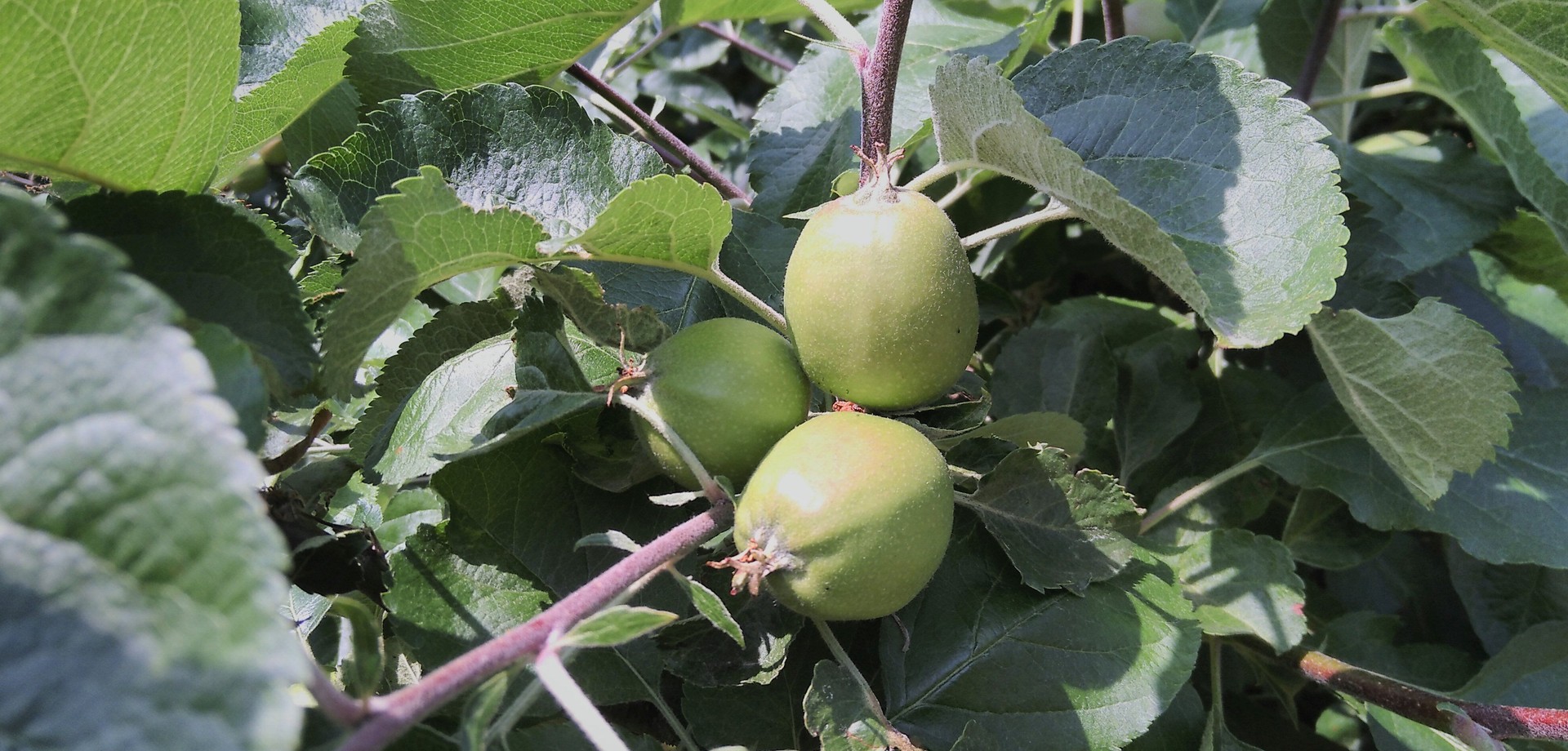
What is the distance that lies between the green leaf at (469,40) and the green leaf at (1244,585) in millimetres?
1124

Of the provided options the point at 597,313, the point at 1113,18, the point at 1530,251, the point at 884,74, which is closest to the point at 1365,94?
the point at 1530,251

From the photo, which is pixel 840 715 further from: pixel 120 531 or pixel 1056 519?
pixel 120 531

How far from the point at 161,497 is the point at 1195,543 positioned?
4.41 feet

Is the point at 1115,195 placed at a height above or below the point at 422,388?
above

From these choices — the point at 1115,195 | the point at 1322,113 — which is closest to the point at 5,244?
the point at 1115,195

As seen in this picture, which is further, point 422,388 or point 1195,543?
point 1195,543

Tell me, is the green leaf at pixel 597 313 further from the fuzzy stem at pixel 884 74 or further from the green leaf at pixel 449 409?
the fuzzy stem at pixel 884 74

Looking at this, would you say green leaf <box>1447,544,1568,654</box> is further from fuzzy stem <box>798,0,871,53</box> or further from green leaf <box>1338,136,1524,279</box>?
fuzzy stem <box>798,0,871,53</box>

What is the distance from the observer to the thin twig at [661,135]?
1561mm

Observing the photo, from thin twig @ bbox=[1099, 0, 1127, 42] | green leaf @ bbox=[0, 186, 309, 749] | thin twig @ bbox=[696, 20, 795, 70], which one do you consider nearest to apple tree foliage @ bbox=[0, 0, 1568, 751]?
green leaf @ bbox=[0, 186, 309, 749]

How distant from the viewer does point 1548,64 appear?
53.4 inches

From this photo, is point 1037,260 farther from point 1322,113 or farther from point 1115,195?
point 1115,195

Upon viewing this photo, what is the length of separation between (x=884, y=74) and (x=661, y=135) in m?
0.51

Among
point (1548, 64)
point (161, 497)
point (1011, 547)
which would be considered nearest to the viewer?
point (161, 497)
